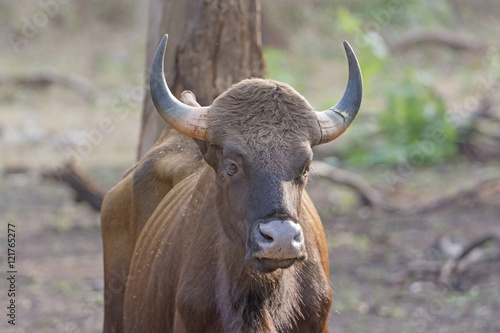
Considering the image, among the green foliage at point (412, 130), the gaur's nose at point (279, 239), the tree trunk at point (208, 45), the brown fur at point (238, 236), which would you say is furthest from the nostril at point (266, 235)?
the green foliage at point (412, 130)

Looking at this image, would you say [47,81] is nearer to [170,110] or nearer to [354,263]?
[354,263]

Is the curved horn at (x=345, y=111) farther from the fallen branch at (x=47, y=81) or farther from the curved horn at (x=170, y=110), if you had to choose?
the fallen branch at (x=47, y=81)

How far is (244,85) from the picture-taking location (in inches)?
169

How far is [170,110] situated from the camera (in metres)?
4.20

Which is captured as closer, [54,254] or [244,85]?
[244,85]

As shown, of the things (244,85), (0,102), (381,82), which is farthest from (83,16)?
(244,85)

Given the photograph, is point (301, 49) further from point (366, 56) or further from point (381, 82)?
point (366, 56)

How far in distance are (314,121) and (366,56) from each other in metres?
9.19

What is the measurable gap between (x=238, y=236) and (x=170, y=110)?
849mm

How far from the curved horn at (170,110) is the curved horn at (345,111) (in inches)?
28.2

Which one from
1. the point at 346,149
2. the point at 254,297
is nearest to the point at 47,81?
the point at 346,149

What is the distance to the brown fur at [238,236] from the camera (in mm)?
3994

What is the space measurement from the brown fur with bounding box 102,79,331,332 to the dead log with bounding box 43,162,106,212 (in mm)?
5384

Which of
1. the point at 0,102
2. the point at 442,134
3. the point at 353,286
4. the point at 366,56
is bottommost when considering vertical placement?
the point at 0,102
